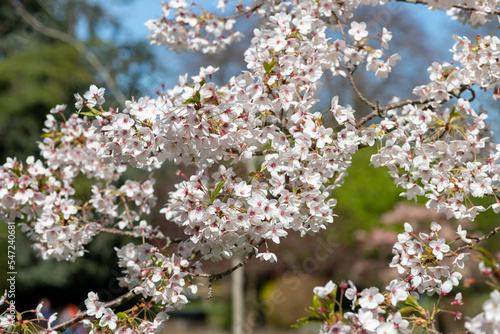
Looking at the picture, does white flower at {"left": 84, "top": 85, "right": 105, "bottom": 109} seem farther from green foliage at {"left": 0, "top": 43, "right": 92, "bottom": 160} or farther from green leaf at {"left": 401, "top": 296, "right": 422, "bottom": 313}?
green foliage at {"left": 0, "top": 43, "right": 92, "bottom": 160}

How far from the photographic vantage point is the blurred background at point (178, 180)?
9.08 meters

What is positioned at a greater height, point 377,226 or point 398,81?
point 398,81

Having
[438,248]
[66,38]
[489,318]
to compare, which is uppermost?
[66,38]

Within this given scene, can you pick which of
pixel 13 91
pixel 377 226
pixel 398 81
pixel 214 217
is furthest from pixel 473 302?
pixel 13 91

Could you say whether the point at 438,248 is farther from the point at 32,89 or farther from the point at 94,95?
the point at 32,89

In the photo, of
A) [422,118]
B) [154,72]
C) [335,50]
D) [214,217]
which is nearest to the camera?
[214,217]

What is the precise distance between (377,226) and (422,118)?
286 inches

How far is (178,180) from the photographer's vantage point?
9.41 m

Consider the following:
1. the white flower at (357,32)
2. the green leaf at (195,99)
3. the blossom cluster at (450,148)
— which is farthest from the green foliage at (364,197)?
the green leaf at (195,99)

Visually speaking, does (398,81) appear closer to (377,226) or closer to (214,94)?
(377,226)

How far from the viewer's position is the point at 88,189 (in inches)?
375

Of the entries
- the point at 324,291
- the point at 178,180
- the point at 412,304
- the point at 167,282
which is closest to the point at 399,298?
the point at 412,304

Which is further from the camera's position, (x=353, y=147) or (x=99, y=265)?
(x=99, y=265)

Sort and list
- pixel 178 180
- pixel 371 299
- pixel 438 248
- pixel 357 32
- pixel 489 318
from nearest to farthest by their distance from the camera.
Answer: pixel 489 318 → pixel 371 299 → pixel 438 248 → pixel 357 32 → pixel 178 180
